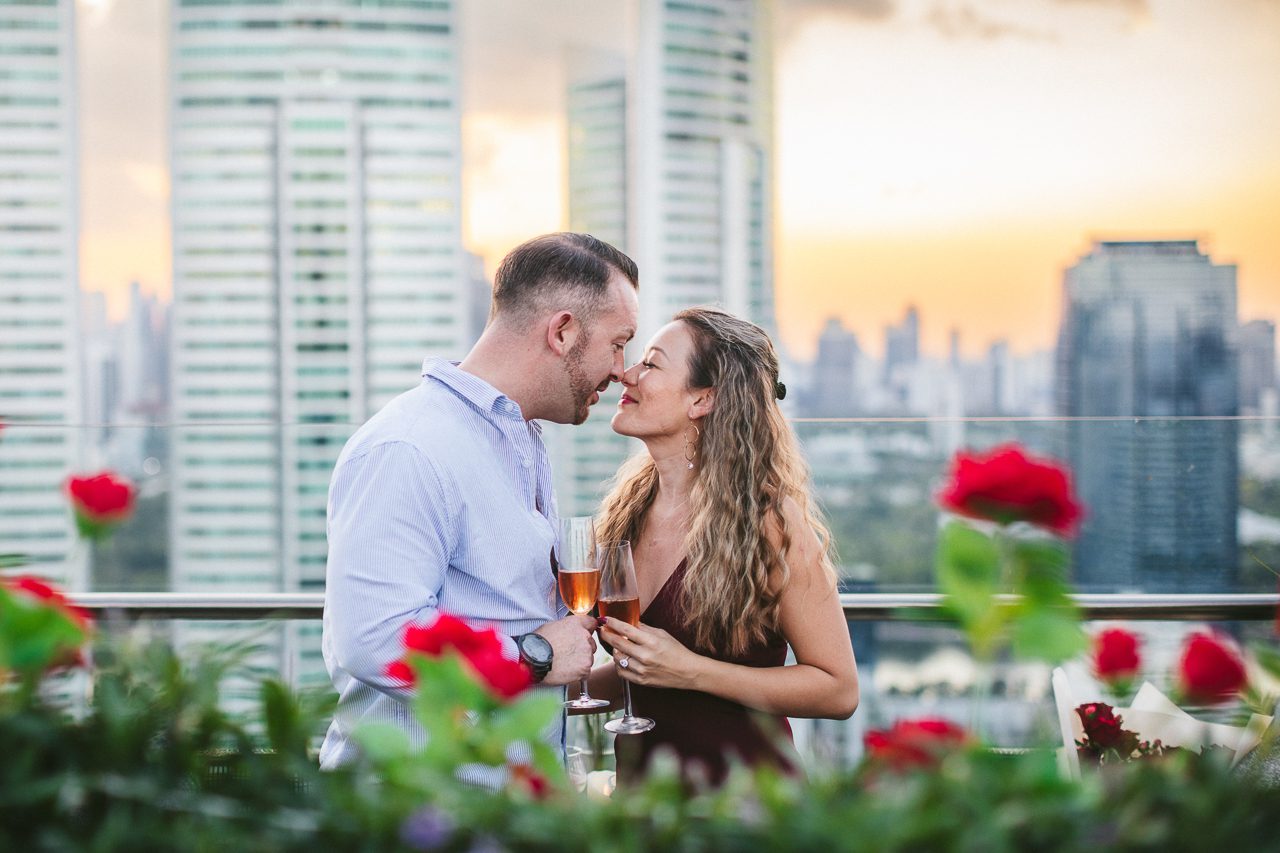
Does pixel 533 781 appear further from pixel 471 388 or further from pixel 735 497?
pixel 735 497

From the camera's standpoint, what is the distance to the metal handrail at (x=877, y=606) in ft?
10.2

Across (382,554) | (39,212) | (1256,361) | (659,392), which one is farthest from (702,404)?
(39,212)

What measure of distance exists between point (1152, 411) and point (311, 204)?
140 feet

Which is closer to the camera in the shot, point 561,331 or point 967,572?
point 967,572

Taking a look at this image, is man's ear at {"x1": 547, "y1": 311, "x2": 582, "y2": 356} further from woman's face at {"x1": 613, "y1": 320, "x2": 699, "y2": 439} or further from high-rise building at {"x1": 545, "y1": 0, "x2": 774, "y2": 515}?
high-rise building at {"x1": 545, "y1": 0, "x2": 774, "y2": 515}

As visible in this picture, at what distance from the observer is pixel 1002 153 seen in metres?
15.7

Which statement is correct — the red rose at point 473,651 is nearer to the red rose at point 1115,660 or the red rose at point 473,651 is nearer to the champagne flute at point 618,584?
the red rose at point 1115,660

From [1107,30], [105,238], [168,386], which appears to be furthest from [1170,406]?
[168,386]

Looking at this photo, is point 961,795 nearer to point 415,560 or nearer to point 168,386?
point 415,560

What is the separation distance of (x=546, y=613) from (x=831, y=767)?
4.10 feet

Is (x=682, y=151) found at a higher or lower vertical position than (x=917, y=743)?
higher

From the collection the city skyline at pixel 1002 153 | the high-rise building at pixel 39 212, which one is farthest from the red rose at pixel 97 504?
the high-rise building at pixel 39 212

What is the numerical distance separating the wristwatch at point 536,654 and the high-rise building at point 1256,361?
3.68 m

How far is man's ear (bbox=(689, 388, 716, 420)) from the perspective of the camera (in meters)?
2.32
